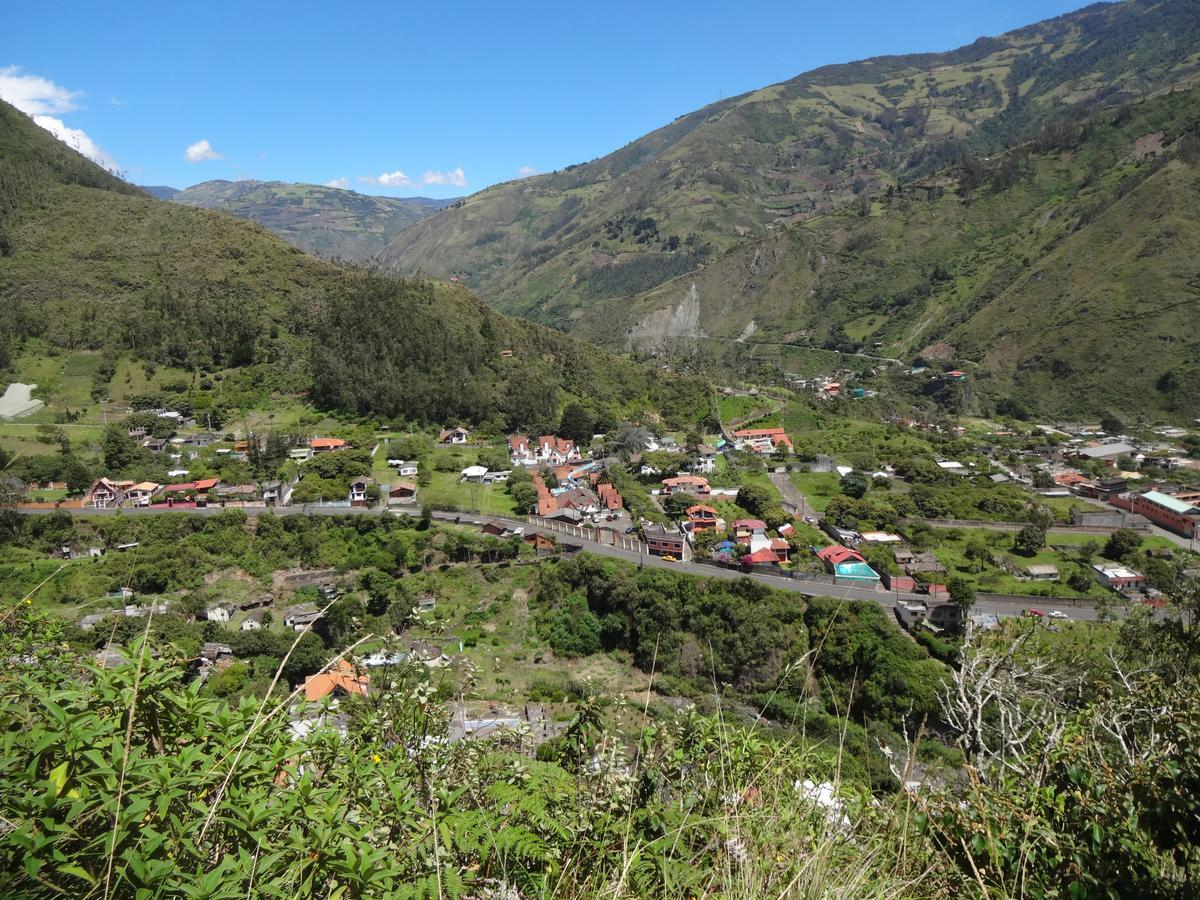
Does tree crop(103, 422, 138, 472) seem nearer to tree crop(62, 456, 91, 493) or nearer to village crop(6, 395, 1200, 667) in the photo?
village crop(6, 395, 1200, 667)

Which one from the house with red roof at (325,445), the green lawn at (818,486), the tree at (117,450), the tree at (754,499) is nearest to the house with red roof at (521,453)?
the house with red roof at (325,445)

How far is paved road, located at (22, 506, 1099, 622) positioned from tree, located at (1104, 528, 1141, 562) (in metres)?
4.68

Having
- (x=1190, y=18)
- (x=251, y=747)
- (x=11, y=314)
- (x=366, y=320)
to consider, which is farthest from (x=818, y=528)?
(x=1190, y=18)

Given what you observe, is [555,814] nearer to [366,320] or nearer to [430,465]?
[430,465]

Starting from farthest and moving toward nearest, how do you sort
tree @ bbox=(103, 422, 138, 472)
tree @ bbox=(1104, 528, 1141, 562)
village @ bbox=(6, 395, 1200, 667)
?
tree @ bbox=(103, 422, 138, 472) < tree @ bbox=(1104, 528, 1141, 562) < village @ bbox=(6, 395, 1200, 667)

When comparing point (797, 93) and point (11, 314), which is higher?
point (797, 93)

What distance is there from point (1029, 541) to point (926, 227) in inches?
2718

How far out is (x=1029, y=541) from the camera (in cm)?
2122

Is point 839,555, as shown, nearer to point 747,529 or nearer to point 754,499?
point 747,529

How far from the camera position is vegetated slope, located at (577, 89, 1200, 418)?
46594 mm

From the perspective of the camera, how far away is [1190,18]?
133 meters

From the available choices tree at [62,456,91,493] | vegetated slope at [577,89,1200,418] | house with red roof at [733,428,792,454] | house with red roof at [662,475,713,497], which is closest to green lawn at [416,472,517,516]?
house with red roof at [662,475,713,497]

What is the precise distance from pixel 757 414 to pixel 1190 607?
1184 inches

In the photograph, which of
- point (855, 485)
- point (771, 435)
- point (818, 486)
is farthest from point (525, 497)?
point (771, 435)
